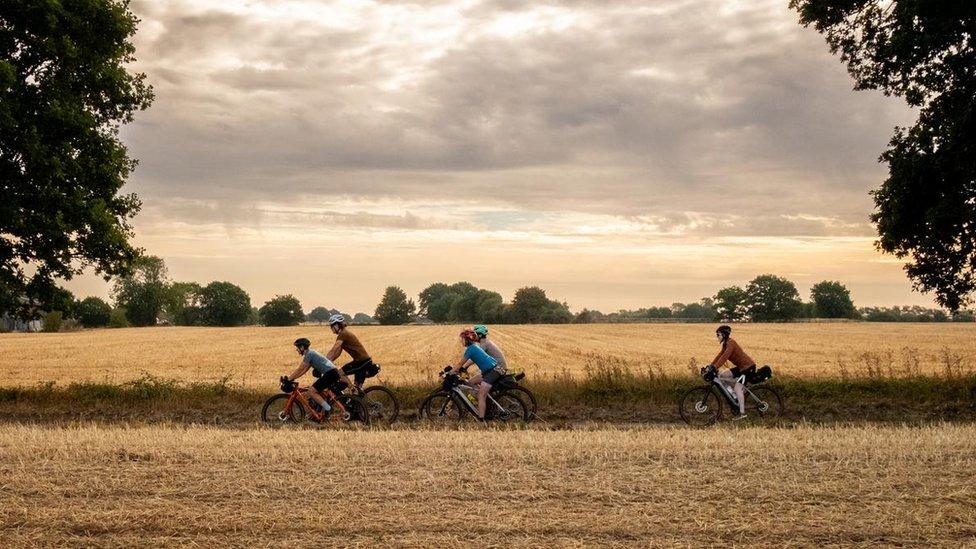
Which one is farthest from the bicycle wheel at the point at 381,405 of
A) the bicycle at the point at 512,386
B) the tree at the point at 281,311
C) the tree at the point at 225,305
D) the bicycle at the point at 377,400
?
the tree at the point at 225,305

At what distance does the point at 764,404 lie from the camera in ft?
57.9

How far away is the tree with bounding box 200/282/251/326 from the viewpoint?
129500 millimetres

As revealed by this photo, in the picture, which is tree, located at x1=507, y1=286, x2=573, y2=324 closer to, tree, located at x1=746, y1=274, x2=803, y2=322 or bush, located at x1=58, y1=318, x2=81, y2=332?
tree, located at x1=746, y1=274, x2=803, y2=322

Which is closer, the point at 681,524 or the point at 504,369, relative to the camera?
the point at 681,524

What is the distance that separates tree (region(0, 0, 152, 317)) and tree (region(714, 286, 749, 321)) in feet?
292

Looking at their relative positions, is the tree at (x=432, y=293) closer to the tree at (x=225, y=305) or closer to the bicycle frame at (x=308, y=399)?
the tree at (x=225, y=305)

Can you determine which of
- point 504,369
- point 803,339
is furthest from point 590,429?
point 803,339

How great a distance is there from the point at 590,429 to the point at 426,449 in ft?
14.5

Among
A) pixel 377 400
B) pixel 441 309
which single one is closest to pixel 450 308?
pixel 441 309

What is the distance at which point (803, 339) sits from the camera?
61344 mm

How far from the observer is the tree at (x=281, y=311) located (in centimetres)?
11525

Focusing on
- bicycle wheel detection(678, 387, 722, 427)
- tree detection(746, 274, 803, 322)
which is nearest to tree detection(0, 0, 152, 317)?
bicycle wheel detection(678, 387, 722, 427)

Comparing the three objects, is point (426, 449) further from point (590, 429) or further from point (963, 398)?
point (963, 398)

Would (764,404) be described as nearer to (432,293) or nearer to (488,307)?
(488,307)
